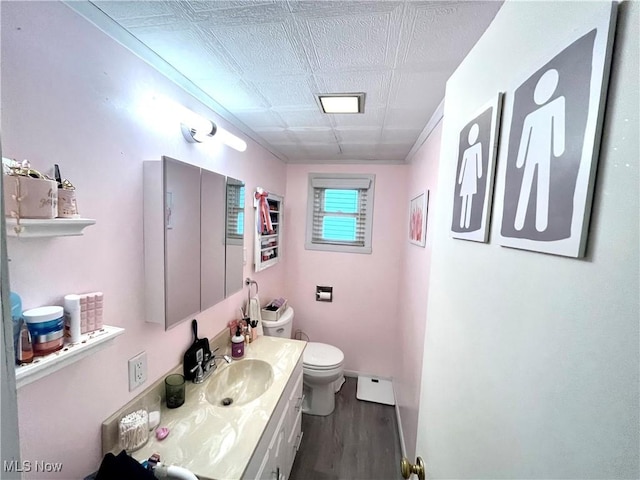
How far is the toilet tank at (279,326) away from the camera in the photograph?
2.18 meters

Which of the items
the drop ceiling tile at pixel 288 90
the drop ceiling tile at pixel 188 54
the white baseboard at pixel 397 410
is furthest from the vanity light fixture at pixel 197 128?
the white baseboard at pixel 397 410

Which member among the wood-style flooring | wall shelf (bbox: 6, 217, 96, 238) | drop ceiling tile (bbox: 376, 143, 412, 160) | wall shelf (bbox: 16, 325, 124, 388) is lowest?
the wood-style flooring

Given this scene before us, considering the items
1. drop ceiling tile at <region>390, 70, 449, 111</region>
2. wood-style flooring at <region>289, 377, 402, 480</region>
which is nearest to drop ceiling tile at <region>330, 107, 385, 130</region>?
drop ceiling tile at <region>390, 70, 449, 111</region>

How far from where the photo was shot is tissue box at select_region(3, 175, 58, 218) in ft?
1.86

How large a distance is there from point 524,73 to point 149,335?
1.43m

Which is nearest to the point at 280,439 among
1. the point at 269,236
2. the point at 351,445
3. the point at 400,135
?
the point at 351,445

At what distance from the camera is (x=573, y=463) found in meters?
0.30

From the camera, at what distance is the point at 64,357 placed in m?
0.65

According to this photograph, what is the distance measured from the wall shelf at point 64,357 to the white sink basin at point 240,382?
0.74 meters

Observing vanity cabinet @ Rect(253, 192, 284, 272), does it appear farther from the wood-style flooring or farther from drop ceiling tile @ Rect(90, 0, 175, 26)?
the wood-style flooring

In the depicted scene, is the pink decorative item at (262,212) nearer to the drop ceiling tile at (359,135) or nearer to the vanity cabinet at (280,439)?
the drop ceiling tile at (359,135)

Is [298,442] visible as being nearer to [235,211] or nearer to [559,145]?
[235,211]

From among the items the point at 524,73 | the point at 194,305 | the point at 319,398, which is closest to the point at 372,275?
the point at 319,398

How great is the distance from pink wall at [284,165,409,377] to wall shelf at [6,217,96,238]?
212cm
